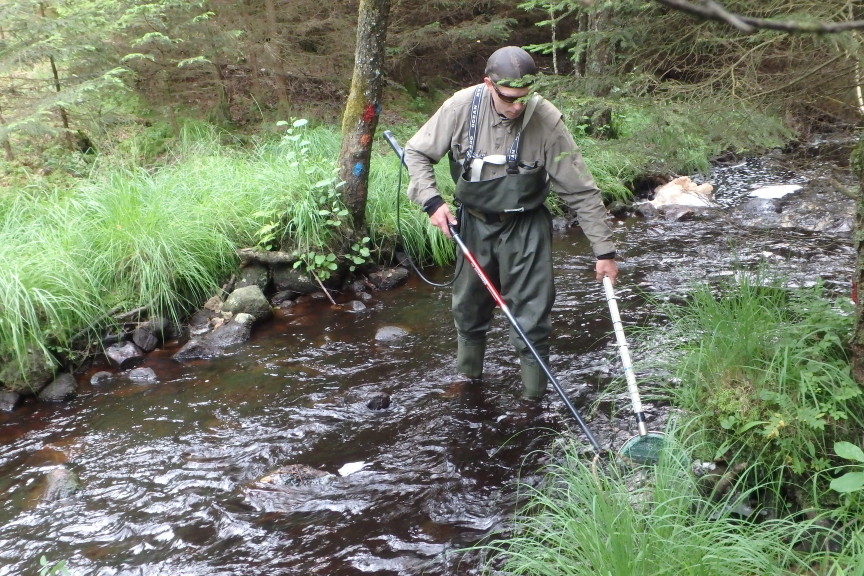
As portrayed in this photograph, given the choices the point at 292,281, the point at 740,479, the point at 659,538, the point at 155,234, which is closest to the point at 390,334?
the point at 292,281

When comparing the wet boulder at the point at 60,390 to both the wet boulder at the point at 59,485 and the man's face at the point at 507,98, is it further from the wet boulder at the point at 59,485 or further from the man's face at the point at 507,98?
the man's face at the point at 507,98

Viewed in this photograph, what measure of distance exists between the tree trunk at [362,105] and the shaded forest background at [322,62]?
1650 millimetres

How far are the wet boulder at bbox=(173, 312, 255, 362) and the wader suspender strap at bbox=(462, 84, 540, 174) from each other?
299 cm

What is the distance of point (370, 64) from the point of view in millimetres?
6660

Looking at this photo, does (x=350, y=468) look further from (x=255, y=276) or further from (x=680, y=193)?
(x=680, y=193)

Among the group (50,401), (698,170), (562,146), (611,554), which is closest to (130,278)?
(50,401)

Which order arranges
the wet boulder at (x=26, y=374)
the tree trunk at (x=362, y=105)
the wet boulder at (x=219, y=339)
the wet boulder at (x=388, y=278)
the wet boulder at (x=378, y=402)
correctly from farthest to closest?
the wet boulder at (x=388, y=278) → the tree trunk at (x=362, y=105) → the wet boulder at (x=219, y=339) → the wet boulder at (x=26, y=374) → the wet boulder at (x=378, y=402)

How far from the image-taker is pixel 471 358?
491cm

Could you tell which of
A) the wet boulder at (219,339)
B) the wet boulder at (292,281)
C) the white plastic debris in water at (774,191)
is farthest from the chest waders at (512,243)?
the white plastic debris in water at (774,191)

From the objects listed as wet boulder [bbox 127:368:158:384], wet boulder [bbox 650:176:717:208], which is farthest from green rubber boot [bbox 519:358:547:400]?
wet boulder [bbox 650:176:717:208]

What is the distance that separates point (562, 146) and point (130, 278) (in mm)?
4238

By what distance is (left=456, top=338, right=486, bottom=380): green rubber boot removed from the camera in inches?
191

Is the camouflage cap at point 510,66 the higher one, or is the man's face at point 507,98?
the camouflage cap at point 510,66

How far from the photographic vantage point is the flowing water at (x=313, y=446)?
11.0ft
